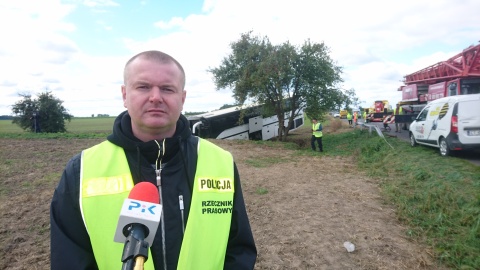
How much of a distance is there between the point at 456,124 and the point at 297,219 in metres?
6.15

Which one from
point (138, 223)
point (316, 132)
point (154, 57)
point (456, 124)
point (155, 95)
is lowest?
point (316, 132)

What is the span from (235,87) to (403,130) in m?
11.2

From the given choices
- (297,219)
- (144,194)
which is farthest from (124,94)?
(297,219)

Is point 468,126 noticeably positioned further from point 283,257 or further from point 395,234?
point 283,257

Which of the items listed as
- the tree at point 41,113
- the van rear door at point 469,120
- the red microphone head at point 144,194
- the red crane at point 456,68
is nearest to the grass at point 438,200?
the van rear door at point 469,120

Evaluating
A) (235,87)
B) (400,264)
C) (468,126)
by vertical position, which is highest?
(235,87)

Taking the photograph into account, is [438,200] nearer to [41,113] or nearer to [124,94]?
[124,94]

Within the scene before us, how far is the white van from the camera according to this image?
8.44m

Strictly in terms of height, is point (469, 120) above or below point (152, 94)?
below

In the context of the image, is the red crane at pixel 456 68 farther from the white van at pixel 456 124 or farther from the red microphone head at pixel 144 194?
the red microphone head at pixel 144 194

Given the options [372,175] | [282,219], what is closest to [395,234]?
[282,219]

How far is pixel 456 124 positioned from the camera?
28.4 feet

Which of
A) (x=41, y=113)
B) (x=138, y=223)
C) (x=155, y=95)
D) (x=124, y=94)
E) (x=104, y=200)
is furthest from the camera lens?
(x=41, y=113)

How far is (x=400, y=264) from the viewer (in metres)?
4.03
